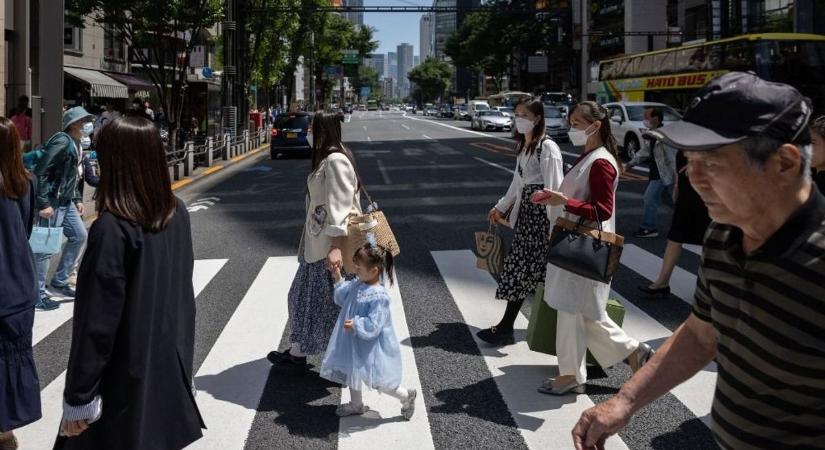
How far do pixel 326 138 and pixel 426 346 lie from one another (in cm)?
200

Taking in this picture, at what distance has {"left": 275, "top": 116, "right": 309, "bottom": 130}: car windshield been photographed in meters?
27.6

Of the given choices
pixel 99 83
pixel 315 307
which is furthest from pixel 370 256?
pixel 99 83

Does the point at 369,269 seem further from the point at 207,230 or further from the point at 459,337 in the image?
the point at 207,230

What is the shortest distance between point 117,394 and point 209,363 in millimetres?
3219

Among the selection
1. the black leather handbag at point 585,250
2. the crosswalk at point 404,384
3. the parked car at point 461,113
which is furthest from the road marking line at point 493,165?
the parked car at point 461,113

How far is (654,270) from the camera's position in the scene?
8.93 meters

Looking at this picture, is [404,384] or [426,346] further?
[426,346]

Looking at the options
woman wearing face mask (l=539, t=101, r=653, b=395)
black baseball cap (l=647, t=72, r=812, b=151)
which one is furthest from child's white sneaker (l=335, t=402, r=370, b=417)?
black baseball cap (l=647, t=72, r=812, b=151)

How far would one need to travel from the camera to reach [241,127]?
31.1 m

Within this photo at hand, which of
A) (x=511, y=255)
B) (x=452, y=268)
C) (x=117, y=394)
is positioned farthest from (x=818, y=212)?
(x=452, y=268)

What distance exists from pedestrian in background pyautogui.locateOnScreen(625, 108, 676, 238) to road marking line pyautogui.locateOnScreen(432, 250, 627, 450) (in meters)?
3.28

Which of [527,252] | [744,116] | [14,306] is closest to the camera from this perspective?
[744,116]

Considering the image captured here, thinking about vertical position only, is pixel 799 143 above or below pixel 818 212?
above

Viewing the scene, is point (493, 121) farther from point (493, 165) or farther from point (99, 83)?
point (493, 165)
